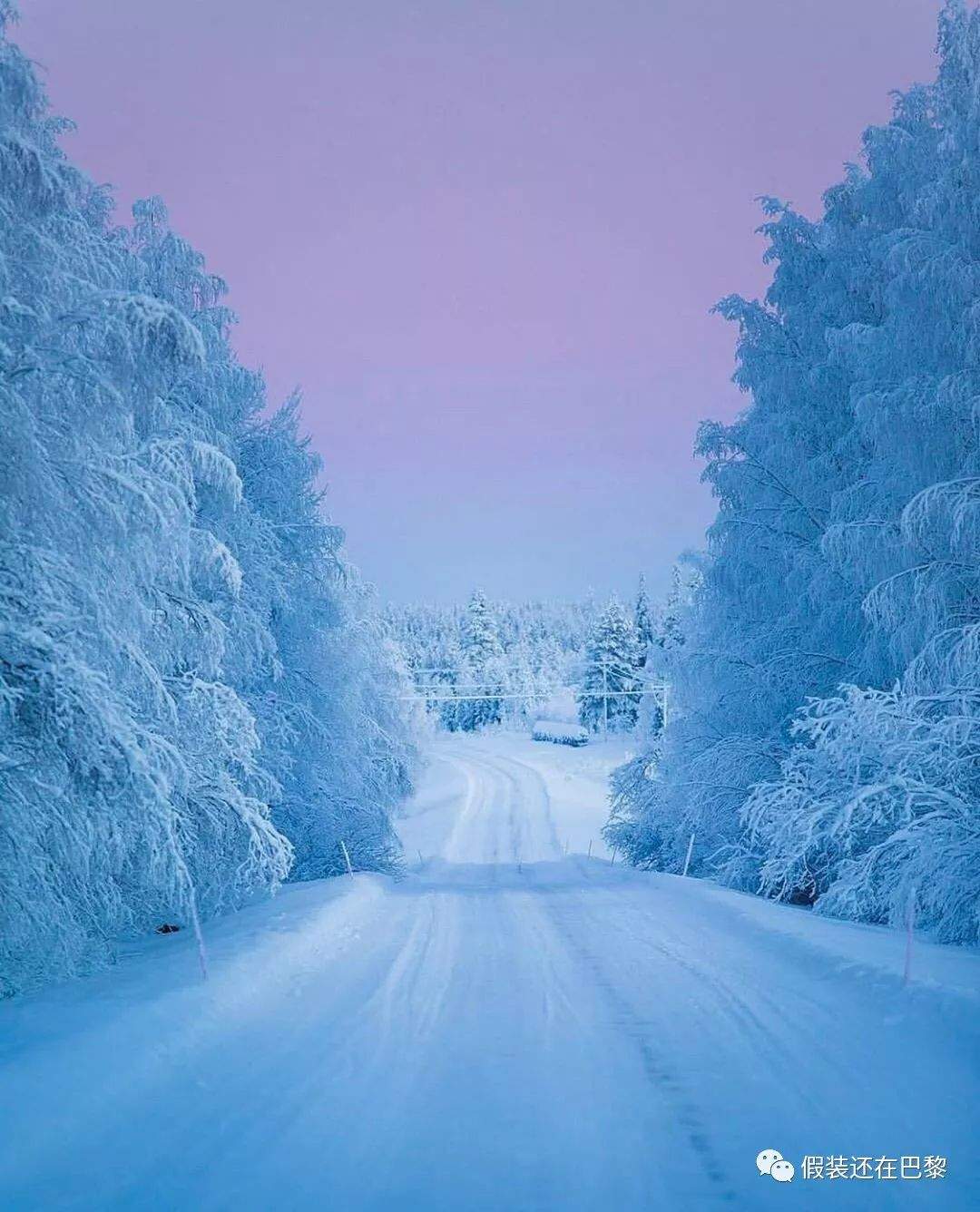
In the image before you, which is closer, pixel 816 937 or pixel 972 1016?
pixel 972 1016

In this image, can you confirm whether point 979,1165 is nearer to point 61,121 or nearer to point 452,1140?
point 452,1140

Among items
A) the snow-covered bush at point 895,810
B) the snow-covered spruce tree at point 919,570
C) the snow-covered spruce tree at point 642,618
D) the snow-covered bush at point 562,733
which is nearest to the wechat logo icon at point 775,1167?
the snow-covered bush at point 895,810

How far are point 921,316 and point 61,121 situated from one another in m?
10.3

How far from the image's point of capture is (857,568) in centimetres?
1088

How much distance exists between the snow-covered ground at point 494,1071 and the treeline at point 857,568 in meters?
1.63

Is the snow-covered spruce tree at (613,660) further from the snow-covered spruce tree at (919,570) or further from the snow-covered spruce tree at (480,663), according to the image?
the snow-covered spruce tree at (919,570)

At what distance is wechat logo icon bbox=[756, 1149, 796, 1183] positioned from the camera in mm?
4055

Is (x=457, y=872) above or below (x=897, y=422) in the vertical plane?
below

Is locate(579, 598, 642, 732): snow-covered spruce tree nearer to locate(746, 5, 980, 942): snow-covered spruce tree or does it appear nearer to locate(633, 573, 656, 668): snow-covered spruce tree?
locate(633, 573, 656, 668): snow-covered spruce tree

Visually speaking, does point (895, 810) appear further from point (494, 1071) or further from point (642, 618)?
point (642, 618)

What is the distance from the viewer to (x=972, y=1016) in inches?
224

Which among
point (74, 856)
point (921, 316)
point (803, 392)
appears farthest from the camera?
point (803, 392)

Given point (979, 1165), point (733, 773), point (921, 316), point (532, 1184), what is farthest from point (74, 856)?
point (921, 316)

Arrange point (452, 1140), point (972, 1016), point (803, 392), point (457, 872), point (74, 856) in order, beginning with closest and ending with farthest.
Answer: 1. point (452, 1140)
2. point (972, 1016)
3. point (74, 856)
4. point (803, 392)
5. point (457, 872)
